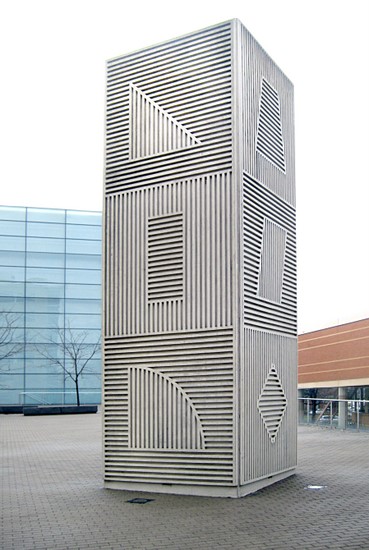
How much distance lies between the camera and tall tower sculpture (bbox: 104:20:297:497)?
1177 cm

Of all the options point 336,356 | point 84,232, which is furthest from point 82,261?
point 336,356

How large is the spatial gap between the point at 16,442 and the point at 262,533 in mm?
14299

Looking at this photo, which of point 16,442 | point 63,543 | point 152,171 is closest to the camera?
point 63,543

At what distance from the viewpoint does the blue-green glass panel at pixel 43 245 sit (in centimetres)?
4788

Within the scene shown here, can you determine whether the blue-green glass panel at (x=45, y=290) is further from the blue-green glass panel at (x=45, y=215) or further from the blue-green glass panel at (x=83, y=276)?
the blue-green glass panel at (x=45, y=215)

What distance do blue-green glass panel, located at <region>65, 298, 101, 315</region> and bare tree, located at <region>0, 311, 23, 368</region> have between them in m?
3.37

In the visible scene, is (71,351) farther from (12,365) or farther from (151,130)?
(151,130)

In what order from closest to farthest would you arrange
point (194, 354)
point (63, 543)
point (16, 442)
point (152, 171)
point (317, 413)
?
point (63, 543), point (194, 354), point (152, 171), point (16, 442), point (317, 413)

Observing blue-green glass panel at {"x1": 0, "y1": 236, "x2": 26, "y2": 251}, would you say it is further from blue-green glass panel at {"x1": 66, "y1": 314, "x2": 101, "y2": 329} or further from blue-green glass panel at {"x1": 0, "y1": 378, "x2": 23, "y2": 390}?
blue-green glass panel at {"x1": 0, "y1": 378, "x2": 23, "y2": 390}

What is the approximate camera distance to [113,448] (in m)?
12.5

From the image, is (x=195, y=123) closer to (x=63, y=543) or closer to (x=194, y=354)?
(x=194, y=354)

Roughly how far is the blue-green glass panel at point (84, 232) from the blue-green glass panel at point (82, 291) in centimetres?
309

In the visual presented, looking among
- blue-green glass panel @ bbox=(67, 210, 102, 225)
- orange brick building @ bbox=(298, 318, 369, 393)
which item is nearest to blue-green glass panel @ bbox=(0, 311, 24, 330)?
blue-green glass panel @ bbox=(67, 210, 102, 225)

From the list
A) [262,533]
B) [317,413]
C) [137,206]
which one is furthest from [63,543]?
[317,413]
